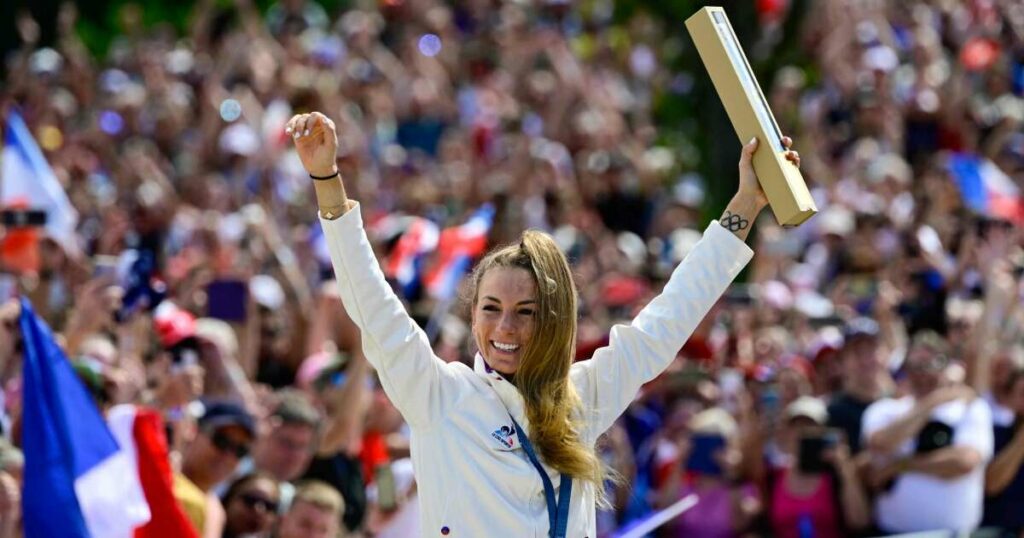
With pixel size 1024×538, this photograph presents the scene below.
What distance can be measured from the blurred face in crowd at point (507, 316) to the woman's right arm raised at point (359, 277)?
249mm

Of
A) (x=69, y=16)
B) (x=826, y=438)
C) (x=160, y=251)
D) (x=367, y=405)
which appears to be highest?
(x=69, y=16)

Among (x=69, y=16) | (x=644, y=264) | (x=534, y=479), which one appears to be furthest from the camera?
(x=69, y=16)

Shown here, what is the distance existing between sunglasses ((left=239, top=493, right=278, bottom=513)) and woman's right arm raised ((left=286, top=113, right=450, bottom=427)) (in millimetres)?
3190

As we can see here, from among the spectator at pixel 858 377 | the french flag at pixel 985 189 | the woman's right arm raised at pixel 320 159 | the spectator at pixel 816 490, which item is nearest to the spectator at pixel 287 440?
the spectator at pixel 816 490

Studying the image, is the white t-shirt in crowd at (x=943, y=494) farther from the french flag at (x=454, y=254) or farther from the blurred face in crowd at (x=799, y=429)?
the french flag at (x=454, y=254)

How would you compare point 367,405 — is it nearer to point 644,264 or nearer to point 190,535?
point 190,535

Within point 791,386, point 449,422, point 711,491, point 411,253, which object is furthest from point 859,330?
point 449,422

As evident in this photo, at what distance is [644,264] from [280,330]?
3495 mm

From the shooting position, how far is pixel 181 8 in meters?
Result: 19.1

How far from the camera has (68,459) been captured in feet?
21.3

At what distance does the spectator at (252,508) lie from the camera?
7566 millimetres

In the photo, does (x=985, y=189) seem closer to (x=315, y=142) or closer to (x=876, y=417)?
(x=876, y=417)

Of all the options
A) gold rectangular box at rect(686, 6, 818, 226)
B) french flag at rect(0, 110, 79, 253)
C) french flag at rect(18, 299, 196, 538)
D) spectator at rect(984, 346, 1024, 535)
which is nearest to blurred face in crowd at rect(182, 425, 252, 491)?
french flag at rect(18, 299, 196, 538)

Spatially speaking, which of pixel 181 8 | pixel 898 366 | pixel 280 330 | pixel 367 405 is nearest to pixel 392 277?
pixel 280 330
